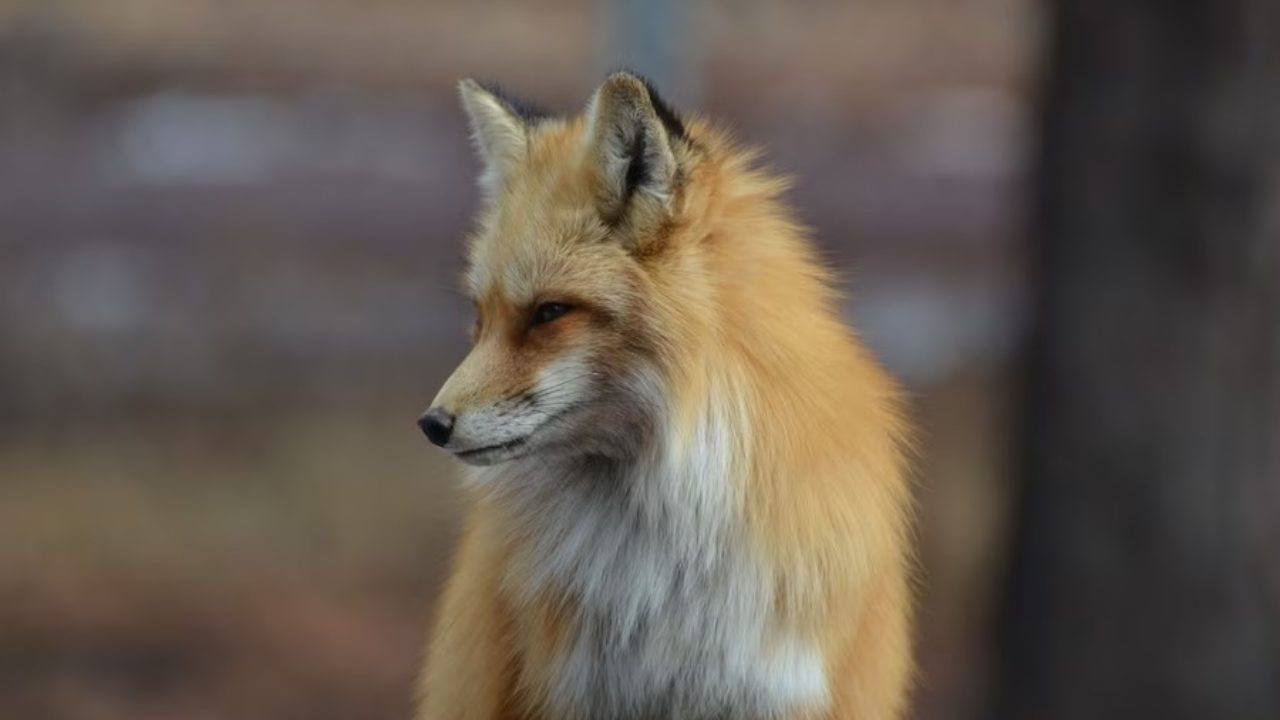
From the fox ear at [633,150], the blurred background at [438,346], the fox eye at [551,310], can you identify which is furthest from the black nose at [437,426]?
the blurred background at [438,346]

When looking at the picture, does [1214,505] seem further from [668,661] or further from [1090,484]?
[668,661]

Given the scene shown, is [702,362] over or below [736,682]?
over

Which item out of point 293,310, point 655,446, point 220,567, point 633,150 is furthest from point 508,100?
point 293,310

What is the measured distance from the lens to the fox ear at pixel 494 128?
493cm

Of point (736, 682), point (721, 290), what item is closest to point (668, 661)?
point (736, 682)

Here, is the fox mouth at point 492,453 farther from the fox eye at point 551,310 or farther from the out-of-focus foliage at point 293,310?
the out-of-focus foliage at point 293,310

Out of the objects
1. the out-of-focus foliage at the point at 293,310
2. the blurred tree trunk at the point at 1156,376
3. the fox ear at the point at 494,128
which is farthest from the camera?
the out-of-focus foliage at the point at 293,310

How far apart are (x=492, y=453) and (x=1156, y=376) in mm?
4952

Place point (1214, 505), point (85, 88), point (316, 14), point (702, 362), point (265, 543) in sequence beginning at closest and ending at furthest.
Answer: point (702, 362) → point (1214, 505) → point (265, 543) → point (85, 88) → point (316, 14)

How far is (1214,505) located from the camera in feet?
28.9

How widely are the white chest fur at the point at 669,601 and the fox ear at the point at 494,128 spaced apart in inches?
28.9

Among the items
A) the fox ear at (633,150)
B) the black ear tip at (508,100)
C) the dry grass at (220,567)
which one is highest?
the black ear tip at (508,100)

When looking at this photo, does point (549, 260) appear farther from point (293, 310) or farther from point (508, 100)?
point (293, 310)

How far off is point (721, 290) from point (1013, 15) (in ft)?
102
